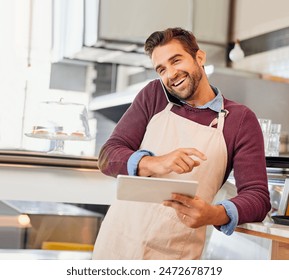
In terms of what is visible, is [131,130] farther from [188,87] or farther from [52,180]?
[52,180]

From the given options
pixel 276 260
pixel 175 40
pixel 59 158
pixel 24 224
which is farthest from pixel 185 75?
pixel 24 224

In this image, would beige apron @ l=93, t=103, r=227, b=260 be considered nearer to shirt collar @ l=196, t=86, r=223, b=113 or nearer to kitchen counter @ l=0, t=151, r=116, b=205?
shirt collar @ l=196, t=86, r=223, b=113

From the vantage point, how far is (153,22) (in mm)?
2033

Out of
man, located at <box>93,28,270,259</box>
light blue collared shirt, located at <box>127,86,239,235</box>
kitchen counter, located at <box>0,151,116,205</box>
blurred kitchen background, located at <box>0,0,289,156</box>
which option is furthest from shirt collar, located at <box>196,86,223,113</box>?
blurred kitchen background, located at <box>0,0,289,156</box>

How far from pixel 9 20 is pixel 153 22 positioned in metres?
0.51

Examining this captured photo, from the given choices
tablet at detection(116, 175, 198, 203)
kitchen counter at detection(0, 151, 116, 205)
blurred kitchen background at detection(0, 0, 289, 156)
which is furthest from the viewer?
blurred kitchen background at detection(0, 0, 289, 156)

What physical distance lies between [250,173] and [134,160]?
196 millimetres

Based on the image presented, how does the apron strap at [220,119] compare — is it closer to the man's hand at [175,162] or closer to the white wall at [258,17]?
the man's hand at [175,162]

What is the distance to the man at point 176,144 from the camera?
1.06 m

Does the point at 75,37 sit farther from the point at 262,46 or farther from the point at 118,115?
the point at 262,46

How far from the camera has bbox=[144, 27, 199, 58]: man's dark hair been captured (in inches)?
43.5

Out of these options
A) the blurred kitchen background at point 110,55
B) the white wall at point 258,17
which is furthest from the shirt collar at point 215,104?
the white wall at point 258,17

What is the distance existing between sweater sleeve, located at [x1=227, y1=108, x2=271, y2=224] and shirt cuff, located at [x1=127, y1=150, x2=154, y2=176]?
161 millimetres

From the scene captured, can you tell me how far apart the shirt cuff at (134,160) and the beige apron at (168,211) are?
84 millimetres
